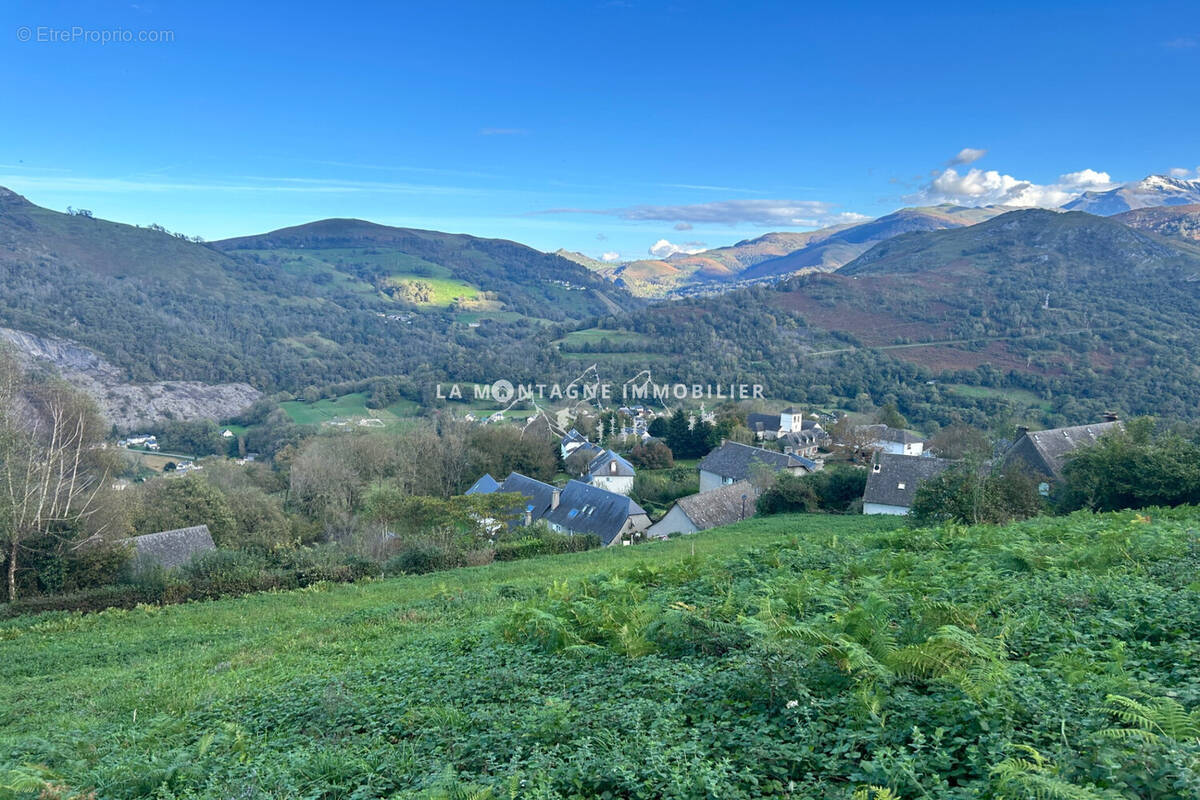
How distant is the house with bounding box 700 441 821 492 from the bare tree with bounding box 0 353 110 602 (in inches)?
1458

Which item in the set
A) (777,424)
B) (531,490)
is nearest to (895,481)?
(531,490)

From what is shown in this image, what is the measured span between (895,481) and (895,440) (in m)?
31.7

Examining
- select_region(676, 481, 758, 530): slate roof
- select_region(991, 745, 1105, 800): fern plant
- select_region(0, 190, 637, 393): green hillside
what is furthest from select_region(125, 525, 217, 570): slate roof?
select_region(0, 190, 637, 393): green hillside

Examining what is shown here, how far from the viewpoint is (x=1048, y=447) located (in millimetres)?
39156

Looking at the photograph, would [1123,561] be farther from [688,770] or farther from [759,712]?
[688,770]

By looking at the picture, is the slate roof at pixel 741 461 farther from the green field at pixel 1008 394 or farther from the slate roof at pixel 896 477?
the green field at pixel 1008 394

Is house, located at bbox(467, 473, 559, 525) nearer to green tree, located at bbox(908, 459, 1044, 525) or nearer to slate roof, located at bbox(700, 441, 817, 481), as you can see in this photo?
slate roof, located at bbox(700, 441, 817, 481)

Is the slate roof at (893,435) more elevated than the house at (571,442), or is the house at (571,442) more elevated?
the slate roof at (893,435)

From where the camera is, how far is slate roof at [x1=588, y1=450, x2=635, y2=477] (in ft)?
171

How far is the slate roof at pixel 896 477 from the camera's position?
1404 inches

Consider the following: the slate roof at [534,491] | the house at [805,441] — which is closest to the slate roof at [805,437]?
the house at [805,441]

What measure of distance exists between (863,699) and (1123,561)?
7083mm

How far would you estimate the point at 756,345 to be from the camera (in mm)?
132250

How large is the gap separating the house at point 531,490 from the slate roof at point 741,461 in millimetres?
14740
